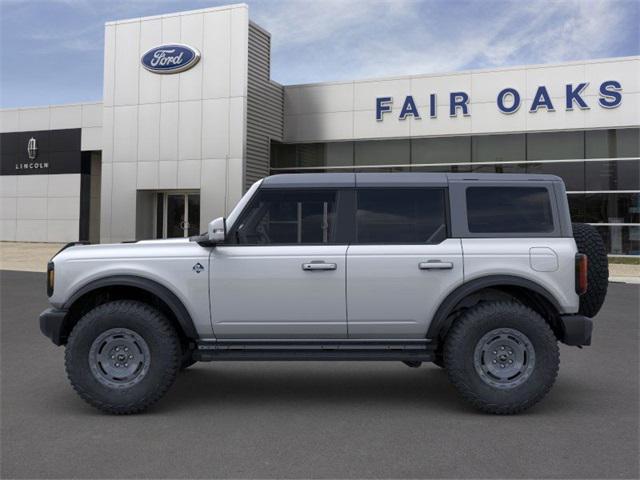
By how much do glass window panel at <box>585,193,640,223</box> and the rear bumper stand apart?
782 inches

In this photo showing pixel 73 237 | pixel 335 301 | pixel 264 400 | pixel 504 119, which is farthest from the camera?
pixel 73 237

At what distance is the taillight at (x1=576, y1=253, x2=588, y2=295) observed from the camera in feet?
17.0

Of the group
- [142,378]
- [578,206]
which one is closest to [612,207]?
[578,206]

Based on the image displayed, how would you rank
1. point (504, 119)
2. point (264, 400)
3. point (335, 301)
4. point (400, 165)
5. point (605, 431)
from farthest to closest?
point (400, 165), point (504, 119), point (264, 400), point (335, 301), point (605, 431)

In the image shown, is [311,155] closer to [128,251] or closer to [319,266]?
[128,251]

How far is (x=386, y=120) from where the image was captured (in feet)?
84.4

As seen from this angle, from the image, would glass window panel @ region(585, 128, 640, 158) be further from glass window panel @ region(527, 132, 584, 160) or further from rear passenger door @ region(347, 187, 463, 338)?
rear passenger door @ region(347, 187, 463, 338)

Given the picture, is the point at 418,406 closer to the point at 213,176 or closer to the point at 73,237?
the point at 213,176

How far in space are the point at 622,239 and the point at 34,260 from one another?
71.3 feet

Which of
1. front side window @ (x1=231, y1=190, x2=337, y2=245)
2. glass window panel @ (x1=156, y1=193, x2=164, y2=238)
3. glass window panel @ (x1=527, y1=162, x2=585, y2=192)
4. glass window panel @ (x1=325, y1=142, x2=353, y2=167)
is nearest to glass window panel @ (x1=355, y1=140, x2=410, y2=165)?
glass window panel @ (x1=325, y1=142, x2=353, y2=167)

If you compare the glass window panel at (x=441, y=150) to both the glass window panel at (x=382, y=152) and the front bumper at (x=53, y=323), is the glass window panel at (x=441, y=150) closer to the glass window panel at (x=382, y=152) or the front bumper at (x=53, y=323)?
the glass window panel at (x=382, y=152)

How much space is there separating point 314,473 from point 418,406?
1.79 meters

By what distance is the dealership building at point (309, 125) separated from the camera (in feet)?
76.7

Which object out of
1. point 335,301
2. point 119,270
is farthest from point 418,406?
point 119,270
